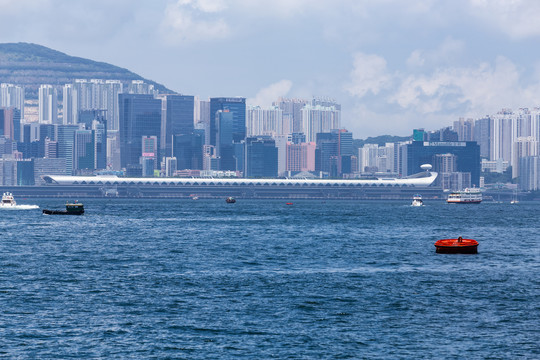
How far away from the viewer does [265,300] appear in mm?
52344

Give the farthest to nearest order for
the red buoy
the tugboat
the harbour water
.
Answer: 1. the tugboat
2. the red buoy
3. the harbour water

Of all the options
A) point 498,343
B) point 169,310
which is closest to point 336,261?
point 169,310

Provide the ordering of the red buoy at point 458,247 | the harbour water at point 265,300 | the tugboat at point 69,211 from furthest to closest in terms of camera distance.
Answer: the tugboat at point 69,211
the red buoy at point 458,247
the harbour water at point 265,300

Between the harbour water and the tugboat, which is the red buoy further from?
the tugboat

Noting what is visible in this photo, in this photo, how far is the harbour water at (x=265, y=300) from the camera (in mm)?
39906

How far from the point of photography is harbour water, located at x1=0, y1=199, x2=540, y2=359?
3991cm

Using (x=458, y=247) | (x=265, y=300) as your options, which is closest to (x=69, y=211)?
(x=458, y=247)

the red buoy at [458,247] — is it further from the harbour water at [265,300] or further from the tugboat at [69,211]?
the tugboat at [69,211]

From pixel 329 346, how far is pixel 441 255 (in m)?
44.4

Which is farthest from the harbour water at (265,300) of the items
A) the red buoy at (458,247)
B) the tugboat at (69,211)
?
the tugboat at (69,211)

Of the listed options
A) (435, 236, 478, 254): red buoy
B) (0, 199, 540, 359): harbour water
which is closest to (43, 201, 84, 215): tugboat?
(0, 199, 540, 359): harbour water

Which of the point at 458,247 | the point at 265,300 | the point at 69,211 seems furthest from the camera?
the point at 69,211

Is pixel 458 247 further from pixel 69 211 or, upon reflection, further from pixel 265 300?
pixel 69 211

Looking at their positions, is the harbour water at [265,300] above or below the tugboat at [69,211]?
below
